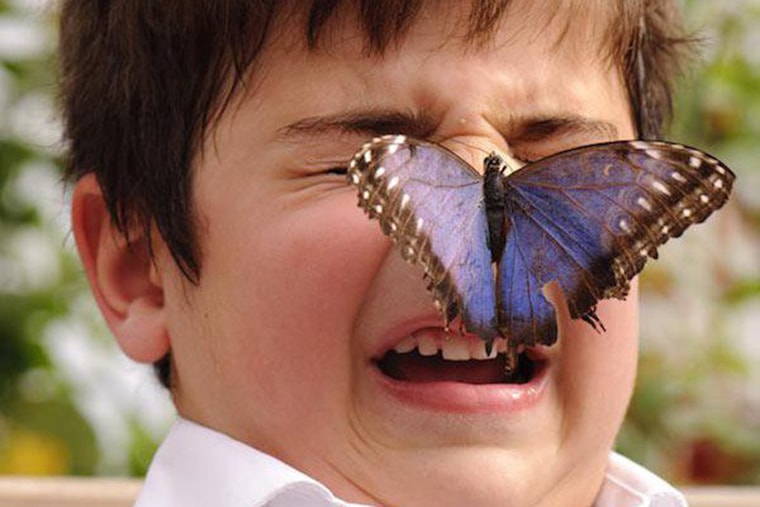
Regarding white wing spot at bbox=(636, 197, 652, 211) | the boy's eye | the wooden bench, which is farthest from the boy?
the wooden bench

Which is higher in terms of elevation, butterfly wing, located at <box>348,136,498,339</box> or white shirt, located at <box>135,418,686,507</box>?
butterfly wing, located at <box>348,136,498,339</box>

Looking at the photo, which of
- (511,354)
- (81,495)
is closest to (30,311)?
(81,495)

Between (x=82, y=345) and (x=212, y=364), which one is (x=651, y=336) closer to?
(x=82, y=345)

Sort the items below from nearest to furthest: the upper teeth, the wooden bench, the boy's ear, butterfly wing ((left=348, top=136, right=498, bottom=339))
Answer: butterfly wing ((left=348, top=136, right=498, bottom=339)), the upper teeth, the boy's ear, the wooden bench

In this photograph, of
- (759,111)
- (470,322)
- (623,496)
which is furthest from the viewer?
(759,111)

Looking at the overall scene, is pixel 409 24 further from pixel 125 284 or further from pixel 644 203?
pixel 125 284

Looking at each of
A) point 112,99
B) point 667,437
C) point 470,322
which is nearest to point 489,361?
point 470,322

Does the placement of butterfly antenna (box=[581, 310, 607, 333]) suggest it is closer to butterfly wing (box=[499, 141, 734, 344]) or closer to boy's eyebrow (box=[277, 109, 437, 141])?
butterfly wing (box=[499, 141, 734, 344])
